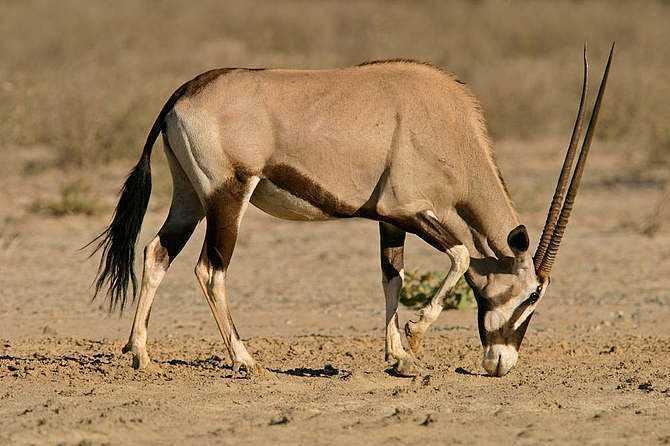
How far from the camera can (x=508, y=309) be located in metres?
8.27

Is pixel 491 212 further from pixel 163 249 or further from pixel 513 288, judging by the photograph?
pixel 163 249

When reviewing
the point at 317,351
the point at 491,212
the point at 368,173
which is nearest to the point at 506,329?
the point at 491,212

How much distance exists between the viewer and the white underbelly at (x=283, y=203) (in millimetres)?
8148

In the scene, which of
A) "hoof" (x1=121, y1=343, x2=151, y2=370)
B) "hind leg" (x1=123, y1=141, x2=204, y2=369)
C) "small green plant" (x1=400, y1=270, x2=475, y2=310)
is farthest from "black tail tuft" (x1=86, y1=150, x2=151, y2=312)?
"small green plant" (x1=400, y1=270, x2=475, y2=310)

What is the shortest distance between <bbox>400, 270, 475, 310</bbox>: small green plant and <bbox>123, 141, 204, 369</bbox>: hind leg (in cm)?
273

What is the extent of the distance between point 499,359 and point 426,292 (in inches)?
105

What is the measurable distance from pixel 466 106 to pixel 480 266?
104cm

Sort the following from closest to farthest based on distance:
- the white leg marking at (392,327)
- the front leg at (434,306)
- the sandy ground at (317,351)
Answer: the sandy ground at (317,351) < the front leg at (434,306) < the white leg marking at (392,327)

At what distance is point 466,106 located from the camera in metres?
8.42

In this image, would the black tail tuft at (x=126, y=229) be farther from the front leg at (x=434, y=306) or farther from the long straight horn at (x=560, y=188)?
the long straight horn at (x=560, y=188)

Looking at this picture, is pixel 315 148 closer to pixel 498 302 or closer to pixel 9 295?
pixel 498 302

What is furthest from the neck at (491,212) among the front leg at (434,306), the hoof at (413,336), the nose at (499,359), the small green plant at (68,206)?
the small green plant at (68,206)

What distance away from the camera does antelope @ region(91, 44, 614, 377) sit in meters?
8.07

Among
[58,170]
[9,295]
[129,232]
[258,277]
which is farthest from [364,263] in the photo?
[58,170]
